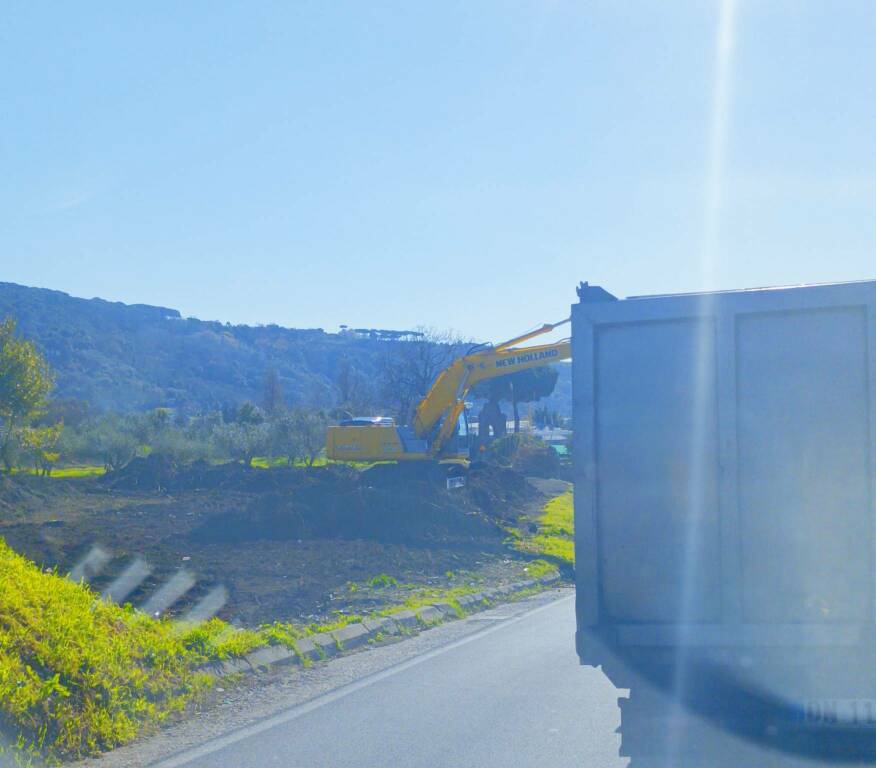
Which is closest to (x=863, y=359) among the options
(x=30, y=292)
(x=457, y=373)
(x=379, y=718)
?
(x=379, y=718)

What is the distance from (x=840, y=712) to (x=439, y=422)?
90.7ft

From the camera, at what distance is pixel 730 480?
5.79 m

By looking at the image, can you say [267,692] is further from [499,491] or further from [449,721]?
[499,491]

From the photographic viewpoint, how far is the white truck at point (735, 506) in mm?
5621

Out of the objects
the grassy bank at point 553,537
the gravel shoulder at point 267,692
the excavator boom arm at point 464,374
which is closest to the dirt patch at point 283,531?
the grassy bank at point 553,537

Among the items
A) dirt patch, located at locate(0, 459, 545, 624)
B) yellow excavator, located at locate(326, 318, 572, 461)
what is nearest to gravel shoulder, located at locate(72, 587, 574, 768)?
dirt patch, located at locate(0, 459, 545, 624)

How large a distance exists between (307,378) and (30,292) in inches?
1532

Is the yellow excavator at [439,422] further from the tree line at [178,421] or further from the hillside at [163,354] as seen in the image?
the hillside at [163,354]

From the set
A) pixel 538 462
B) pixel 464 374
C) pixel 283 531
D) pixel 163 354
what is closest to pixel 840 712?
pixel 283 531

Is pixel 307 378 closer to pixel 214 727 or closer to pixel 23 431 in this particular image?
pixel 23 431

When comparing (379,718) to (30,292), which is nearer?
(379,718)

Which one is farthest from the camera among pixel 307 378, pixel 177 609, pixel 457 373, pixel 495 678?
pixel 307 378

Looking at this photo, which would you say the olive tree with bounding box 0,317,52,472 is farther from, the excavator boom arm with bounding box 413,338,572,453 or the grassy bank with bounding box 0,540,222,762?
the grassy bank with bounding box 0,540,222,762

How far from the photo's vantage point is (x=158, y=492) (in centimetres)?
3456
